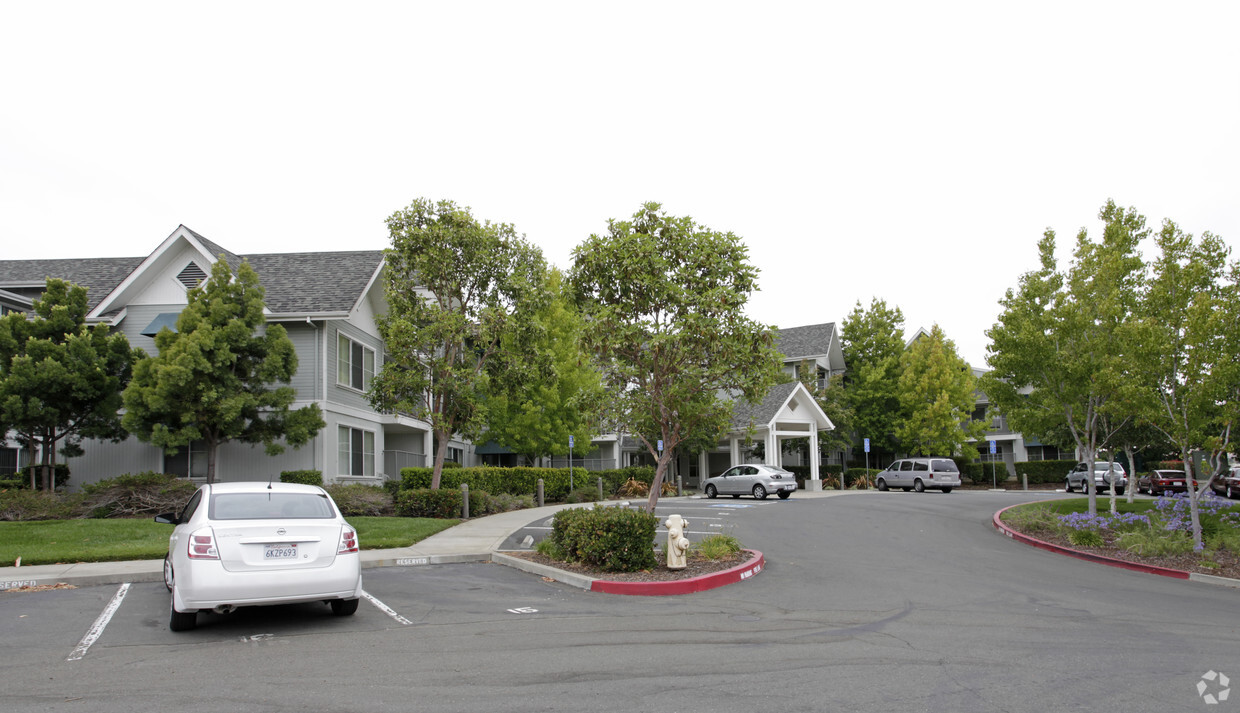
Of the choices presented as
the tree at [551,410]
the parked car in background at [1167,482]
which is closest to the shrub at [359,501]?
the tree at [551,410]

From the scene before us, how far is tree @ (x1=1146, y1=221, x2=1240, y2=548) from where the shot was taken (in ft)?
48.5

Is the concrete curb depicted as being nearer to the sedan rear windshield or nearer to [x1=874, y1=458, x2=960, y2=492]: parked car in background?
the sedan rear windshield

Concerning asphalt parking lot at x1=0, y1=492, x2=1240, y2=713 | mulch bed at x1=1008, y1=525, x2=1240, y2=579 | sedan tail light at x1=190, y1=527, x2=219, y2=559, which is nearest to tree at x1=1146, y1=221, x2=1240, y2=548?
mulch bed at x1=1008, y1=525, x2=1240, y2=579

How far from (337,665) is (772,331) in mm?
8980

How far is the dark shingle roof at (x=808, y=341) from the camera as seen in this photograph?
169ft

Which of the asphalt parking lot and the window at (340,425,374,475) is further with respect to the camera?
the window at (340,425,374,475)

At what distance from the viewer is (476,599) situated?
1080 cm

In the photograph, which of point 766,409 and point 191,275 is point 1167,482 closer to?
point 766,409

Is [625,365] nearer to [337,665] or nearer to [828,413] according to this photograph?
[337,665]

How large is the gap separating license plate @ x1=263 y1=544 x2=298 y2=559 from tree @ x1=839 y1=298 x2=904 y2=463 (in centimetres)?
4258

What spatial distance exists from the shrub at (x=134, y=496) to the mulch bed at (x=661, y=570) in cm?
1158

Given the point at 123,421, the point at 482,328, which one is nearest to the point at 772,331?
the point at 482,328

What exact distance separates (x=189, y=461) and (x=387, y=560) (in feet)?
40.5

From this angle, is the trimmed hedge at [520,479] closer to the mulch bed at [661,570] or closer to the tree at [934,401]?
the mulch bed at [661,570]
